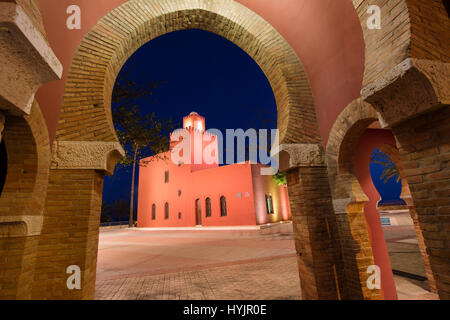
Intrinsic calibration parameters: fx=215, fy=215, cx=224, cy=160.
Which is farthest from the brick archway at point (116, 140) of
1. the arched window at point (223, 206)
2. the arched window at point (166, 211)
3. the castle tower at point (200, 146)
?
the arched window at point (166, 211)

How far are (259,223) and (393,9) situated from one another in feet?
55.0

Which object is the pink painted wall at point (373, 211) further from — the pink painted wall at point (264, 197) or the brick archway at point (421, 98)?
the pink painted wall at point (264, 197)

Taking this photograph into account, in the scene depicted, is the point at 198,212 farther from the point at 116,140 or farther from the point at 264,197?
the point at 116,140

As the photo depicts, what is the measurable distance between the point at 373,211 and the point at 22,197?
629 centimetres

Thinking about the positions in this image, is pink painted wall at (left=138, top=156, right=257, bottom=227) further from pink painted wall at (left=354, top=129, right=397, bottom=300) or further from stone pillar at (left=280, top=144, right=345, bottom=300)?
stone pillar at (left=280, top=144, right=345, bottom=300)

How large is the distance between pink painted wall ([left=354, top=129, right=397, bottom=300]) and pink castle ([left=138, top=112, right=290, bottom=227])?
43.2 ft

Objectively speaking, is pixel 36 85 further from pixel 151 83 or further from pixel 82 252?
pixel 151 83

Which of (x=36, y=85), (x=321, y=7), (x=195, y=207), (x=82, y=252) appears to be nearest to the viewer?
(x=36, y=85)

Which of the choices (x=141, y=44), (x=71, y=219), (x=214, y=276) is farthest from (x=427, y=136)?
(x=214, y=276)

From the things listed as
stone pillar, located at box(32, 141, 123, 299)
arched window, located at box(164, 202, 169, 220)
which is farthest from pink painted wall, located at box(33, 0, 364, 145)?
arched window, located at box(164, 202, 169, 220)

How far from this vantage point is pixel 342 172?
163 inches

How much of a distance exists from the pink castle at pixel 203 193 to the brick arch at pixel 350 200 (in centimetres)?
1369

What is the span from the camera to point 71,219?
130 inches

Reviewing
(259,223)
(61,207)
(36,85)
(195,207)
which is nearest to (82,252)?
(61,207)
